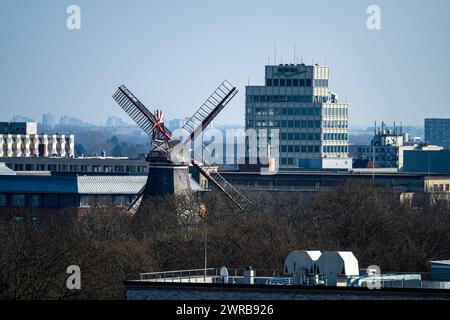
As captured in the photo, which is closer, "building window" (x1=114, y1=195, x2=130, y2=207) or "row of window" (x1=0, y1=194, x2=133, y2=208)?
"row of window" (x1=0, y1=194, x2=133, y2=208)

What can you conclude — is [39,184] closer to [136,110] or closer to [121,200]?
[121,200]

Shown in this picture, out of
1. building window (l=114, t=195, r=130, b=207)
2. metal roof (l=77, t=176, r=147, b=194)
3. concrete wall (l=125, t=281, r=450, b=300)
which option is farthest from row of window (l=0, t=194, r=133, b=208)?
concrete wall (l=125, t=281, r=450, b=300)

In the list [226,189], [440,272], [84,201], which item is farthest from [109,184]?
[440,272]

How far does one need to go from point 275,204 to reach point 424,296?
88289 millimetres

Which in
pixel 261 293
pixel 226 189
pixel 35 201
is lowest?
pixel 261 293

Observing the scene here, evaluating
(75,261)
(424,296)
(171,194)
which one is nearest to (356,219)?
(171,194)

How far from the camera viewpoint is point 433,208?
506ft

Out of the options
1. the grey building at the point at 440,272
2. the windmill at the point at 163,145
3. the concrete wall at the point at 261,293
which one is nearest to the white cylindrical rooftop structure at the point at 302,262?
the grey building at the point at 440,272

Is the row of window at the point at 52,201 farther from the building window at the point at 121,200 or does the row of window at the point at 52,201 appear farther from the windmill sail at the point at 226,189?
the windmill sail at the point at 226,189

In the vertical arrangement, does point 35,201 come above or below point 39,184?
below

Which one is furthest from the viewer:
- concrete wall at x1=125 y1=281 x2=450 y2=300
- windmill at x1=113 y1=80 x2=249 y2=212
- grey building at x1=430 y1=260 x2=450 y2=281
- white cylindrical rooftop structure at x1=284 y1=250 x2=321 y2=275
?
windmill at x1=113 y1=80 x2=249 y2=212

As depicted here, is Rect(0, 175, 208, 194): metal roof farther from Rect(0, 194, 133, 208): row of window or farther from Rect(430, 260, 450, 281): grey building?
Rect(430, 260, 450, 281): grey building

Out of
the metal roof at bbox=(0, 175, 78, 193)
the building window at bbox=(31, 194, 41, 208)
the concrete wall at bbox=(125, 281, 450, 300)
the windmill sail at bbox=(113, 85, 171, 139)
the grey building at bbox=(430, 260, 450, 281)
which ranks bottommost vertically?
the concrete wall at bbox=(125, 281, 450, 300)

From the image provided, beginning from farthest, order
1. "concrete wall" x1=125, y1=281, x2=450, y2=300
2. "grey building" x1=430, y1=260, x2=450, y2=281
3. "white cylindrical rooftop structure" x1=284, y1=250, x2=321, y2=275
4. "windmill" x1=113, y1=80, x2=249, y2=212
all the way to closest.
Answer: "windmill" x1=113, y1=80, x2=249, y2=212, "grey building" x1=430, y1=260, x2=450, y2=281, "white cylindrical rooftop structure" x1=284, y1=250, x2=321, y2=275, "concrete wall" x1=125, y1=281, x2=450, y2=300
